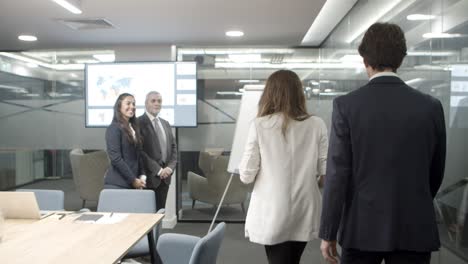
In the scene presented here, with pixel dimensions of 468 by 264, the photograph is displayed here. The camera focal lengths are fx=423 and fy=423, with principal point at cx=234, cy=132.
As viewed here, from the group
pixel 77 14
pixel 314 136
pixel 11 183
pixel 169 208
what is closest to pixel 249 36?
pixel 77 14

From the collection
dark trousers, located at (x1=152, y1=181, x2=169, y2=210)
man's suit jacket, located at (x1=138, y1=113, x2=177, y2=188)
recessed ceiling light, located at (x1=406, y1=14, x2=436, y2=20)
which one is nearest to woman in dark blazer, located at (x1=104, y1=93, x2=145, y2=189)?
man's suit jacket, located at (x1=138, y1=113, x2=177, y2=188)

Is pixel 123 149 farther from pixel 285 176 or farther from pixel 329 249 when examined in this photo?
pixel 329 249

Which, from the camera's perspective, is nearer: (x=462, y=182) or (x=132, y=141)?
(x=462, y=182)

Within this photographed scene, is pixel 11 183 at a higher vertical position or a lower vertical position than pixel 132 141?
lower

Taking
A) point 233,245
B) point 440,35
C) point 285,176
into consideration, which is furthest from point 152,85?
point 440,35

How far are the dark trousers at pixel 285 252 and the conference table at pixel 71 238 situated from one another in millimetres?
678

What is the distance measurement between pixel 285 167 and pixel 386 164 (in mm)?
733

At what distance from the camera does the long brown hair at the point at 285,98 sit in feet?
7.12

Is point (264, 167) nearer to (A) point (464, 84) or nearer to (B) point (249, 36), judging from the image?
(A) point (464, 84)

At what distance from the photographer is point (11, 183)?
6.70 metres

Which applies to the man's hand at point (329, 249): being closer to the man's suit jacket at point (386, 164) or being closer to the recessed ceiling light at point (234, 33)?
the man's suit jacket at point (386, 164)

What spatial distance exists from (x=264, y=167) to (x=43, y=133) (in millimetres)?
5306

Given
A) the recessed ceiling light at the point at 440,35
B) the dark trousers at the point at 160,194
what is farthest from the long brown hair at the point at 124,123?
the recessed ceiling light at the point at 440,35

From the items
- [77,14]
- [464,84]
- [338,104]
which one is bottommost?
[338,104]
